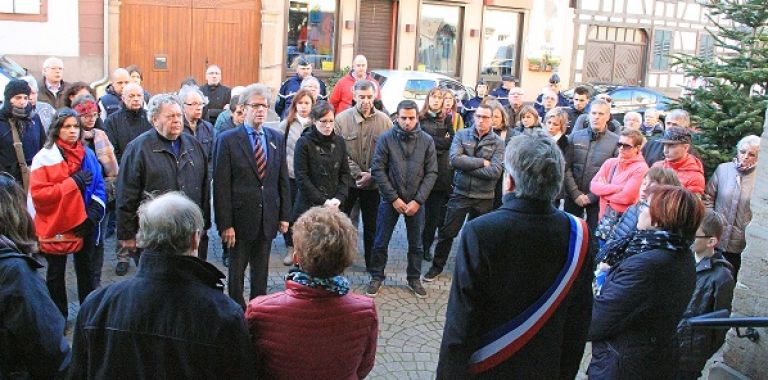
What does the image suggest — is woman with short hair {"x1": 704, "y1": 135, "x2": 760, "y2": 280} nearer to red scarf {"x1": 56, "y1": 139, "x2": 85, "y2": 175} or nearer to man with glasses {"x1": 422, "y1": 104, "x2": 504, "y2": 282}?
man with glasses {"x1": 422, "y1": 104, "x2": 504, "y2": 282}

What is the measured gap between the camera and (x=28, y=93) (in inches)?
269

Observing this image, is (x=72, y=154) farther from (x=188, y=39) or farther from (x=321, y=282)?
(x=188, y=39)

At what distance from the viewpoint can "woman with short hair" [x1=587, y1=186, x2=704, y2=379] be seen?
11.5ft

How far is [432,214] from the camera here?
26.6ft

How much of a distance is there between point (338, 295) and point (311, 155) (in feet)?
13.0

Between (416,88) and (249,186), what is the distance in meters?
11.7

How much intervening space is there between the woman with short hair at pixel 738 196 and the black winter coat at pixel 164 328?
504 cm

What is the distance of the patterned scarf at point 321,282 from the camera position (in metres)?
2.98

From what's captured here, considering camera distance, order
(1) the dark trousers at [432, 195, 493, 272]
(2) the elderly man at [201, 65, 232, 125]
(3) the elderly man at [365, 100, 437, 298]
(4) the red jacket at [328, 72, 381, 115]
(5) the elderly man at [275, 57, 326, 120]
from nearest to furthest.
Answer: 1. (3) the elderly man at [365, 100, 437, 298]
2. (1) the dark trousers at [432, 195, 493, 272]
3. (4) the red jacket at [328, 72, 381, 115]
4. (5) the elderly man at [275, 57, 326, 120]
5. (2) the elderly man at [201, 65, 232, 125]

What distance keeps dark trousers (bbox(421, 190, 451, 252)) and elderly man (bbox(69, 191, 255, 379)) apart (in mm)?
5255

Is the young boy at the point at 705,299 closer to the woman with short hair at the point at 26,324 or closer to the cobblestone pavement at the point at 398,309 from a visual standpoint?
the cobblestone pavement at the point at 398,309

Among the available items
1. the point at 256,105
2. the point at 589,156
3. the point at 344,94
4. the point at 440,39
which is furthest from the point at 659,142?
the point at 440,39


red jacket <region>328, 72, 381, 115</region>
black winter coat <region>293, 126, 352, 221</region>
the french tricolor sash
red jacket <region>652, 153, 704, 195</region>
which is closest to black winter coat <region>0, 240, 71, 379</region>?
the french tricolor sash

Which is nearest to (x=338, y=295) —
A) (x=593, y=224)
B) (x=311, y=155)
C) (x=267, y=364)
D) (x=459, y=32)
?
(x=267, y=364)
